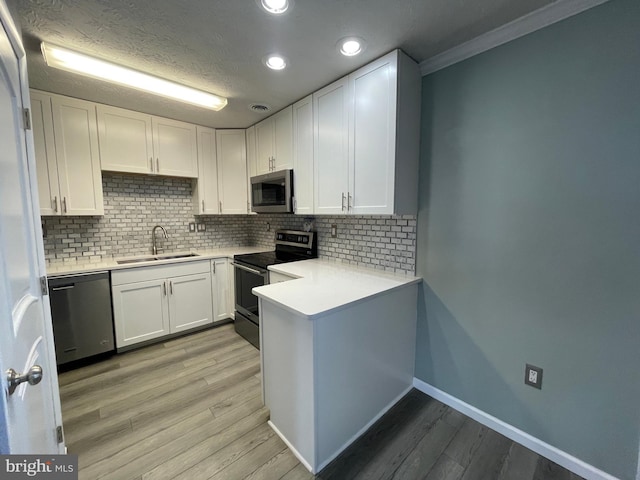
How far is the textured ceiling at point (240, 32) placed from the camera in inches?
52.6

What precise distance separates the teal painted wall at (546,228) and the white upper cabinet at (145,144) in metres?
2.67

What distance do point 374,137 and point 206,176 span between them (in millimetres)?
2328

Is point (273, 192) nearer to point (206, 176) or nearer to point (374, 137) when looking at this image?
point (206, 176)

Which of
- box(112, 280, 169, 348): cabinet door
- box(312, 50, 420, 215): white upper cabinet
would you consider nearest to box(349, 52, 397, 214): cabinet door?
box(312, 50, 420, 215): white upper cabinet

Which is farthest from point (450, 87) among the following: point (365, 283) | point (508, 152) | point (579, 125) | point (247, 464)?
point (247, 464)

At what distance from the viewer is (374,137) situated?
1849mm

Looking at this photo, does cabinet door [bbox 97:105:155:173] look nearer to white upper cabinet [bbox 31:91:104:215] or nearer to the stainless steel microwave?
white upper cabinet [bbox 31:91:104:215]

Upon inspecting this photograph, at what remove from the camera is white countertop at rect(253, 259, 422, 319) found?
145 cm

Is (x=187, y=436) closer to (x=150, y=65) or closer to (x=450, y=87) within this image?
(x=150, y=65)

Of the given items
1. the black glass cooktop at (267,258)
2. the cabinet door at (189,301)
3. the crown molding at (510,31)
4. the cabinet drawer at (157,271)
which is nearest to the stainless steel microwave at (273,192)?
the black glass cooktop at (267,258)

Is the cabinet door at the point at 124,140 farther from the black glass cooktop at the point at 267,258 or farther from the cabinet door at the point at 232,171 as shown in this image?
the black glass cooktop at the point at 267,258

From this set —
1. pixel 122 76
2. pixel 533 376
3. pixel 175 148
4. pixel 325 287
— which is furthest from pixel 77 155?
pixel 533 376

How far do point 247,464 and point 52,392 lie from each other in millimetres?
1087

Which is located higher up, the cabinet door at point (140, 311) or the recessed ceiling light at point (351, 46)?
the recessed ceiling light at point (351, 46)
